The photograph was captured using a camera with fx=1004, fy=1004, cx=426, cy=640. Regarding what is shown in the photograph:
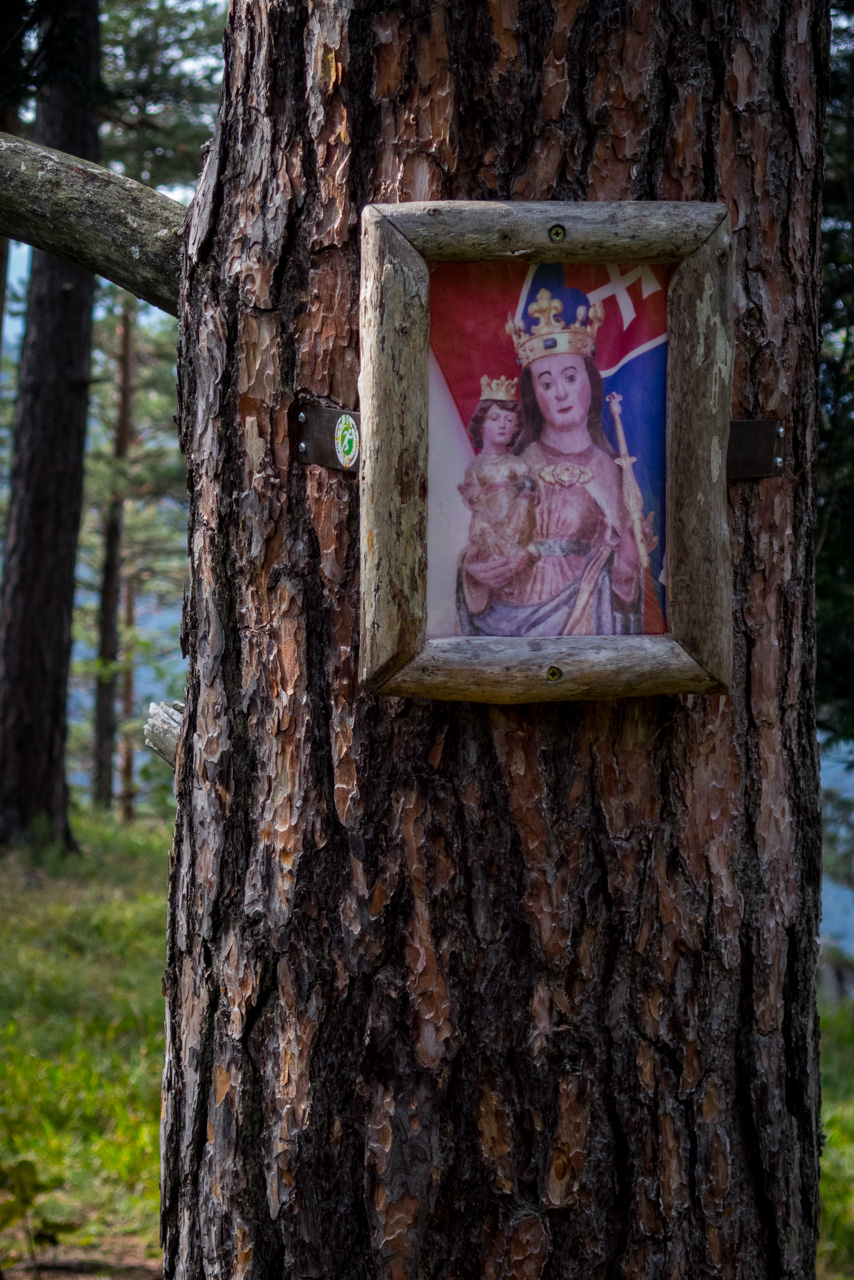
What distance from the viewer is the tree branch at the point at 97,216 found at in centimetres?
161

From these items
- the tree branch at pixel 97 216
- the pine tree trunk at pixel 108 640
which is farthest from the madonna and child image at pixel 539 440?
the pine tree trunk at pixel 108 640

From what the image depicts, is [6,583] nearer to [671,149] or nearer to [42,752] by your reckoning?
[42,752]

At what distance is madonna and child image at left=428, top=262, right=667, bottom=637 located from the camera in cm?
126

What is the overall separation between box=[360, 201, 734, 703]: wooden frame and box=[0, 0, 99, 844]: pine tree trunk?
7275 millimetres

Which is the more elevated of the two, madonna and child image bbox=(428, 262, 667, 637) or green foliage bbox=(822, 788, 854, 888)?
madonna and child image bbox=(428, 262, 667, 637)

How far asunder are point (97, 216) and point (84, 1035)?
12.0 feet

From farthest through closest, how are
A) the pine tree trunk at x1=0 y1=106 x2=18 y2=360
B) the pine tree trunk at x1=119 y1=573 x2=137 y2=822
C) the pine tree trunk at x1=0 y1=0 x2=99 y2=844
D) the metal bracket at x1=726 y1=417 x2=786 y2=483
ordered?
the pine tree trunk at x1=119 y1=573 x2=137 y2=822
the pine tree trunk at x1=0 y1=0 x2=99 y2=844
the pine tree trunk at x1=0 y1=106 x2=18 y2=360
the metal bracket at x1=726 y1=417 x2=786 y2=483

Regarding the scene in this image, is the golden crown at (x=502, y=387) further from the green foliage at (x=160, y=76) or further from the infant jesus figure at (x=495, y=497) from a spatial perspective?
the green foliage at (x=160, y=76)

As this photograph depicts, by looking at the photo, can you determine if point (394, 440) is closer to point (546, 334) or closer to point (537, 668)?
point (546, 334)

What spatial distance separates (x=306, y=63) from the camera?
Result: 1.35 m

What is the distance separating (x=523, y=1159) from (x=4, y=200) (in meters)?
1.69

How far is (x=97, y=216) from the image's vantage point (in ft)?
5.37

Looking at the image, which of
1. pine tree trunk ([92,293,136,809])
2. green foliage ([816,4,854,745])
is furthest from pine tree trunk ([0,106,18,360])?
pine tree trunk ([92,293,136,809])

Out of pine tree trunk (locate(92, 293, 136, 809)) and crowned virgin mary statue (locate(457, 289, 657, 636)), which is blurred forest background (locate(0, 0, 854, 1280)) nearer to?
crowned virgin mary statue (locate(457, 289, 657, 636))
